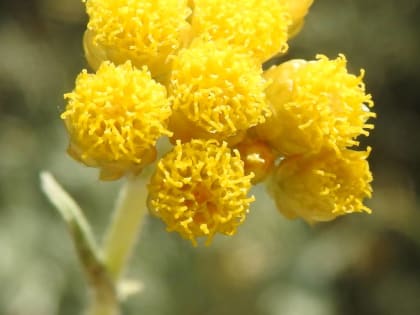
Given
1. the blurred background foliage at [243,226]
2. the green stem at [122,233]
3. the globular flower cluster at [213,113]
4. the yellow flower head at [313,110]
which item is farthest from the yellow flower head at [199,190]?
the blurred background foliage at [243,226]

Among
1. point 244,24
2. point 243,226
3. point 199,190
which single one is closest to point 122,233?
point 199,190

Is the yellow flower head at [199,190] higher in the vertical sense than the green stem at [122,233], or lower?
higher

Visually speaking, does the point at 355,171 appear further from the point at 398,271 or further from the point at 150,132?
the point at 398,271

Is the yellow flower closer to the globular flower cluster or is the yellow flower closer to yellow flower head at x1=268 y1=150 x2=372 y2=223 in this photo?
the globular flower cluster

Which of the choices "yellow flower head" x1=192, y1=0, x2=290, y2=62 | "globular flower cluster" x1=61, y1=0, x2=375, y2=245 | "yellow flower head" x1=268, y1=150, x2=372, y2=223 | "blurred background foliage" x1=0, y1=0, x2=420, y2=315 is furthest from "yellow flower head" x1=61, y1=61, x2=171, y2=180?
"blurred background foliage" x1=0, y1=0, x2=420, y2=315

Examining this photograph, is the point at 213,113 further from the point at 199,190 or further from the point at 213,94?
the point at 199,190

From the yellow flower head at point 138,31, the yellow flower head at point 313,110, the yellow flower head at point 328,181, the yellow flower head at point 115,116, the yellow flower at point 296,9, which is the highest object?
the yellow flower head at point 138,31

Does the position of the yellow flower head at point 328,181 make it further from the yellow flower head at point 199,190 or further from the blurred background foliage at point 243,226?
the blurred background foliage at point 243,226

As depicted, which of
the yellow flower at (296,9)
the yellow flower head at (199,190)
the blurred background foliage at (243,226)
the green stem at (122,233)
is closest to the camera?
the yellow flower head at (199,190)
